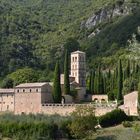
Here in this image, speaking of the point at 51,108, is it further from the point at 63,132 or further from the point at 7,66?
the point at 7,66

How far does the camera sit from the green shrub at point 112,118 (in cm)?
6500

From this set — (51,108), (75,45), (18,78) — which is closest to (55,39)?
(75,45)

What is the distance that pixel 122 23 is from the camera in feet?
604

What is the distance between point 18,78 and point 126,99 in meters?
40.6

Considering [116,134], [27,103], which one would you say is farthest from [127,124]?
[27,103]

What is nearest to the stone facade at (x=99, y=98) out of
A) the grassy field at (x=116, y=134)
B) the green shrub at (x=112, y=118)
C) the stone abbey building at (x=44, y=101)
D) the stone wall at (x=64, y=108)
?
the stone abbey building at (x=44, y=101)

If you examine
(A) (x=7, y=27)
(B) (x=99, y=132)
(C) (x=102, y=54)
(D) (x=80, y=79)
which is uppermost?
(A) (x=7, y=27)

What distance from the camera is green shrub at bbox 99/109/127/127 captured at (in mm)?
65000

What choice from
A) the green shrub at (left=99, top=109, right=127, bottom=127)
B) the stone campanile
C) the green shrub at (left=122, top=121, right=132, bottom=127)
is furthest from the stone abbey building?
the green shrub at (left=122, top=121, right=132, bottom=127)

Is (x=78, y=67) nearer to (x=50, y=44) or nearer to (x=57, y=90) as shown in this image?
(x=57, y=90)

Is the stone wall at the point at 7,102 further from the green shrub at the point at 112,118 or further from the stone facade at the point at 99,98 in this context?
the green shrub at the point at 112,118

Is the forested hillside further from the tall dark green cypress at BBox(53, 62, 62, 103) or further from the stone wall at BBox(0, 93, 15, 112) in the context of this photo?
the tall dark green cypress at BBox(53, 62, 62, 103)

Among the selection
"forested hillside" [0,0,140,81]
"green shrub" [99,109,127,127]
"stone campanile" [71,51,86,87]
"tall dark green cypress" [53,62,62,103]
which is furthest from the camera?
"forested hillside" [0,0,140,81]

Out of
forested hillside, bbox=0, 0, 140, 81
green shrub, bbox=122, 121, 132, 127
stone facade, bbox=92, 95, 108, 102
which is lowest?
green shrub, bbox=122, 121, 132, 127
